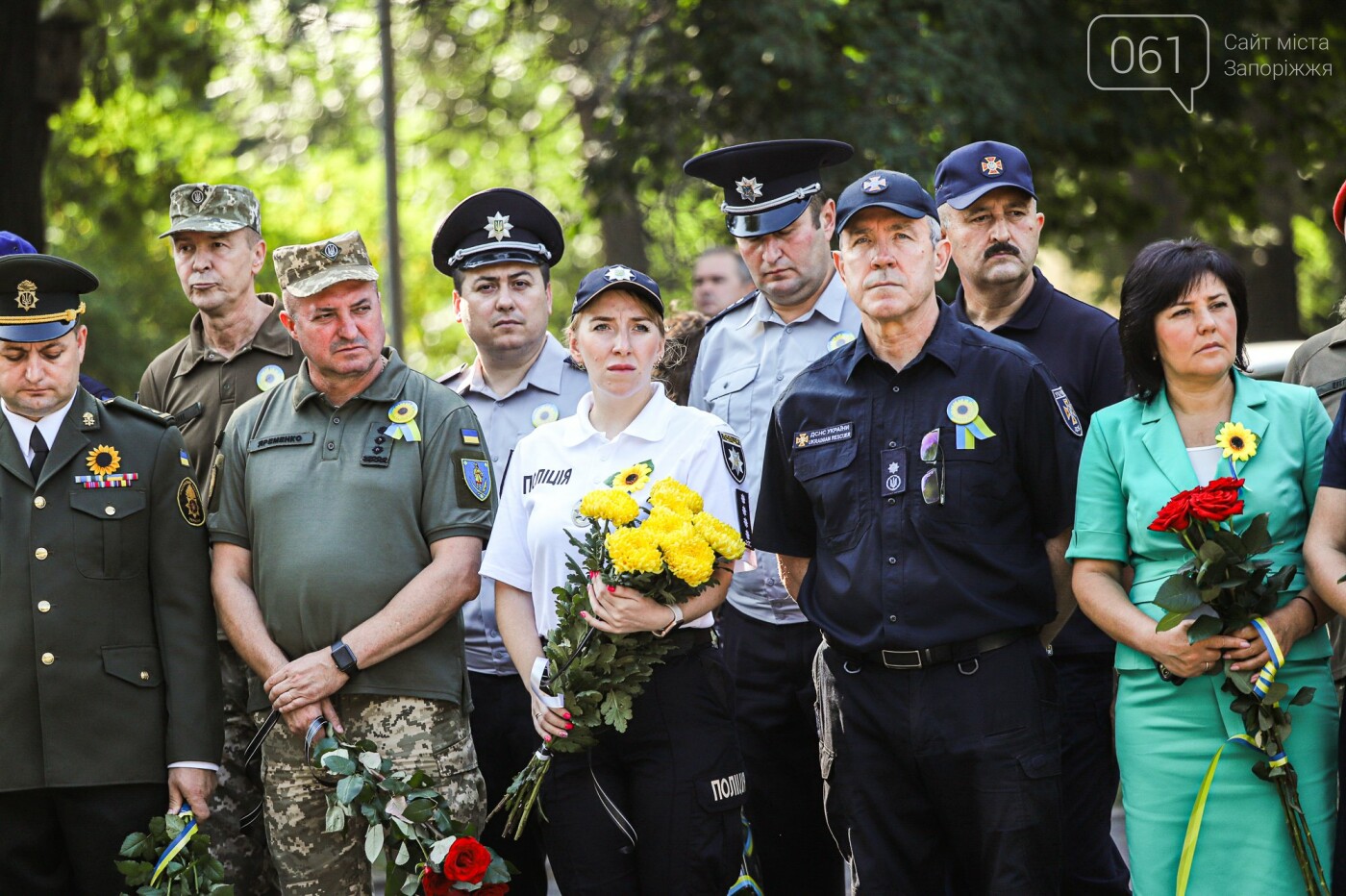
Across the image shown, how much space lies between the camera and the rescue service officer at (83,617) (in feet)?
14.0

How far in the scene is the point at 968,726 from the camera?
3.76 metres

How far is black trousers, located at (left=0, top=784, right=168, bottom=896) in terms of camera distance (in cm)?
424

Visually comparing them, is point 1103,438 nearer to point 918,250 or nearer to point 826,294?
point 918,250

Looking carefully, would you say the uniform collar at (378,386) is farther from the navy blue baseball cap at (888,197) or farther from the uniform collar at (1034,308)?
the uniform collar at (1034,308)

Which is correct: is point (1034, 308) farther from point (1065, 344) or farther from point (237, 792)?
point (237, 792)

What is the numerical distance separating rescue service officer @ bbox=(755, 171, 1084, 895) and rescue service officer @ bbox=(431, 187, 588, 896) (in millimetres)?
1343

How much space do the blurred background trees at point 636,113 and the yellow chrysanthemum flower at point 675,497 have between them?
5.38 metres

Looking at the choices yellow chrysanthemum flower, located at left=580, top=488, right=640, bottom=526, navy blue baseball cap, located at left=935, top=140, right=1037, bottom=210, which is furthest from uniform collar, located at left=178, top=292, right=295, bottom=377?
navy blue baseball cap, located at left=935, top=140, right=1037, bottom=210

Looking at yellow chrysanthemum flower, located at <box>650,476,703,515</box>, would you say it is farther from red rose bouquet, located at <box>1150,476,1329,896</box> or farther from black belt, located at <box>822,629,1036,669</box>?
red rose bouquet, located at <box>1150,476,1329,896</box>

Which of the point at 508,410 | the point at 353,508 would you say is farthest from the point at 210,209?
the point at 353,508

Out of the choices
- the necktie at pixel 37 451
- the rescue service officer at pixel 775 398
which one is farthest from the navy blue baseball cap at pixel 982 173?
the necktie at pixel 37 451

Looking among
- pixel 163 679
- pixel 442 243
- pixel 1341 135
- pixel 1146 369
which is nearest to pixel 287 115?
pixel 1341 135

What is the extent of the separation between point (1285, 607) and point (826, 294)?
196cm

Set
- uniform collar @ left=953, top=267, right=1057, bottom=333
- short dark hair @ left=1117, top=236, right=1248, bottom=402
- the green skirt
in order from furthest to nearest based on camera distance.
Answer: uniform collar @ left=953, top=267, right=1057, bottom=333 < short dark hair @ left=1117, top=236, right=1248, bottom=402 < the green skirt
